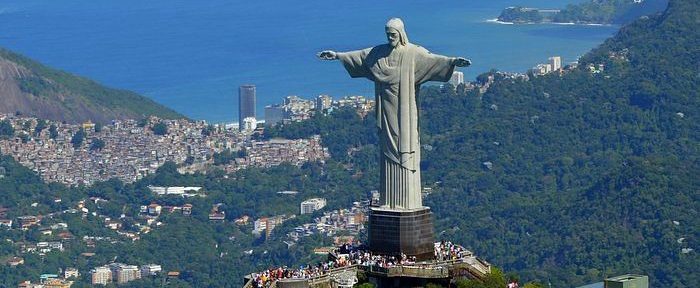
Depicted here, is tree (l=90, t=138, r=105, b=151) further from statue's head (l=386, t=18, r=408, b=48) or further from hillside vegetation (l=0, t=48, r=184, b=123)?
statue's head (l=386, t=18, r=408, b=48)

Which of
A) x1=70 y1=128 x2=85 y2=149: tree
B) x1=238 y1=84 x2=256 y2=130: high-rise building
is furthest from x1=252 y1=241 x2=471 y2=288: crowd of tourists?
x1=238 y1=84 x2=256 y2=130: high-rise building

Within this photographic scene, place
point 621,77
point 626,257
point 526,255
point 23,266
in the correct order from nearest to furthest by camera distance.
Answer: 1. point 626,257
2. point 526,255
3. point 23,266
4. point 621,77

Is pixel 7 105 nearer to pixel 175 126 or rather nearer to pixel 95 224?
pixel 175 126

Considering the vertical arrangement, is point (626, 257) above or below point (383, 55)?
below

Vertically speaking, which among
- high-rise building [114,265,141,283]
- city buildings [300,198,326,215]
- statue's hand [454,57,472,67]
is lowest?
high-rise building [114,265,141,283]

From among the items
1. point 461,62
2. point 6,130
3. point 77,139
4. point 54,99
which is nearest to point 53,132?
point 77,139

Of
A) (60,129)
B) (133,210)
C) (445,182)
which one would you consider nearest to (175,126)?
(60,129)
